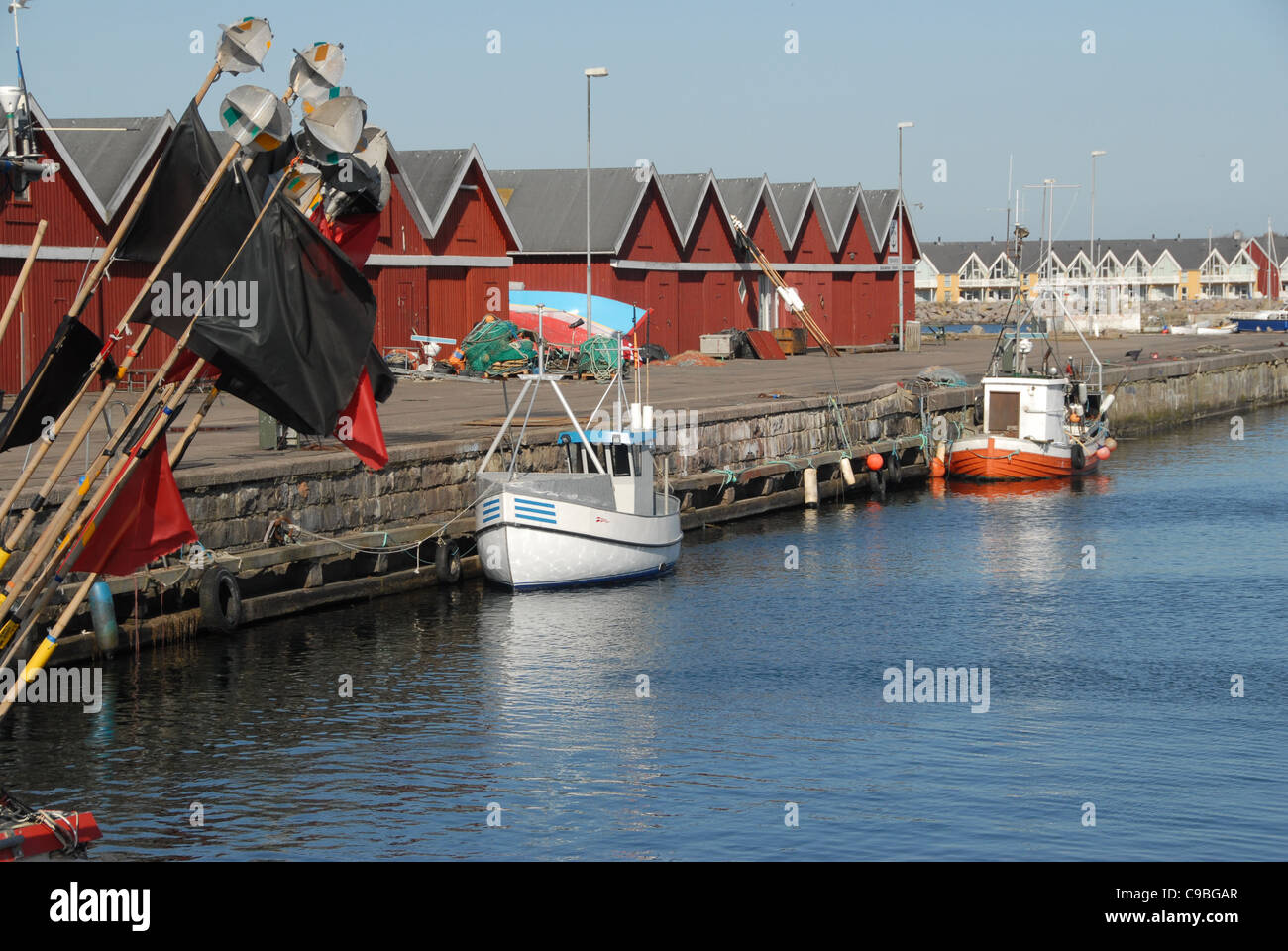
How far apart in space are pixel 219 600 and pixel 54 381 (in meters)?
11.5

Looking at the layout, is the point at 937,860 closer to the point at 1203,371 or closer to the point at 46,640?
the point at 46,640

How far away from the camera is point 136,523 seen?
10367 millimetres

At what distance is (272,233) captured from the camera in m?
9.75

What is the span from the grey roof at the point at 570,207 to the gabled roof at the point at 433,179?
4.41 m

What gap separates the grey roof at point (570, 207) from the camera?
184ft

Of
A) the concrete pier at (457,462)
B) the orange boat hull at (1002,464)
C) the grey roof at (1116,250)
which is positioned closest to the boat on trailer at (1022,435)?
the orange boat hull at (1002,464)

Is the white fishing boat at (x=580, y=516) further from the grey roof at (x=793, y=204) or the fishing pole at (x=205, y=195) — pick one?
the grey roof at (x=793, y=204)

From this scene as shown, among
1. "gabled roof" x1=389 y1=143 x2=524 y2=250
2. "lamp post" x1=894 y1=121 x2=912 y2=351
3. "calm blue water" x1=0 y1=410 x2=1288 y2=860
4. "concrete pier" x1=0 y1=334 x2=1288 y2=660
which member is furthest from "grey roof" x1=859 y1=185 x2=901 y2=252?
"calm blue water" x1=0 y1=410 x2=1288 y2=860

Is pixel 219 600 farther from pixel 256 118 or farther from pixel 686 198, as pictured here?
pixel 686 198

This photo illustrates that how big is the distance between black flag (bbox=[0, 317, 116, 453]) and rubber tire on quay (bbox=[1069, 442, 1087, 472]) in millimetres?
34649

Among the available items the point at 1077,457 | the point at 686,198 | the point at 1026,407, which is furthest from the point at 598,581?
the point at 686,198
